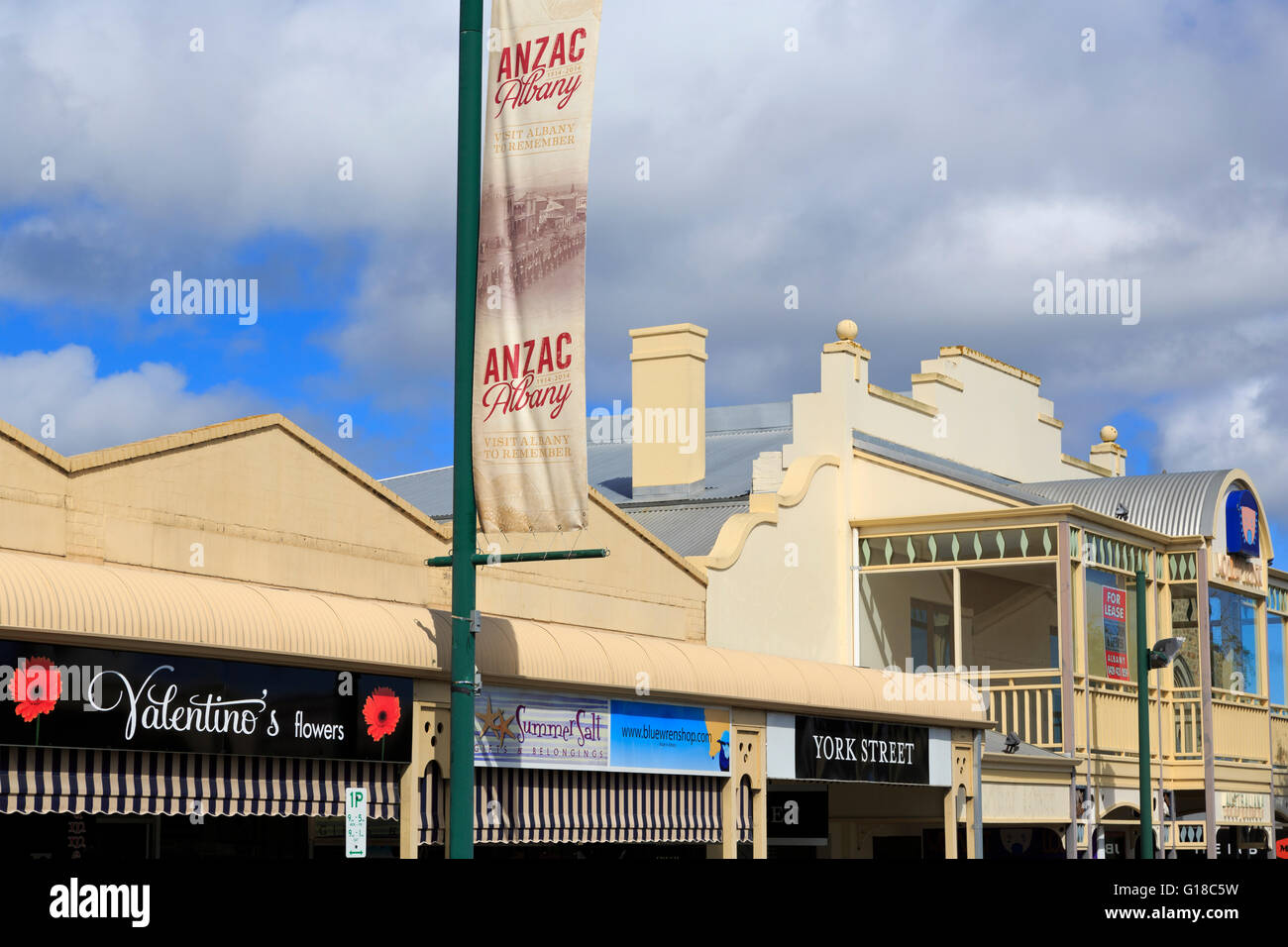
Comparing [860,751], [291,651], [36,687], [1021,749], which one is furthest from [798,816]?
[36,687]

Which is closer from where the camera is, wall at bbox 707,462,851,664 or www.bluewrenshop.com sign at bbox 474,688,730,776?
www.bluewrenshop.com sign at bbox 474,688,730,776

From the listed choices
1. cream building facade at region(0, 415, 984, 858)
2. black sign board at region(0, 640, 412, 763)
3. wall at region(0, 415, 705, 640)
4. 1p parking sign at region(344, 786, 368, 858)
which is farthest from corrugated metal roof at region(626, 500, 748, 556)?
1p parking sign at region(344, 786, 368, 858)

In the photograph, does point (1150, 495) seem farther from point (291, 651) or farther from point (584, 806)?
point (291, 651)

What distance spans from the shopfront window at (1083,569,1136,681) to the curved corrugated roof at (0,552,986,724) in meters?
8.22

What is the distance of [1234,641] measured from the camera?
106 feet

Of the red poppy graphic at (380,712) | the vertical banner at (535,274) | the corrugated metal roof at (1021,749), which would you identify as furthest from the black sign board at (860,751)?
the vertical banner at (535,274)

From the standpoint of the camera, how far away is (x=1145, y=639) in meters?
28.0

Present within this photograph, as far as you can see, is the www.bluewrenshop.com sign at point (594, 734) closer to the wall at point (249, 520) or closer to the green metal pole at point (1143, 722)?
the wall at point (249, 520)

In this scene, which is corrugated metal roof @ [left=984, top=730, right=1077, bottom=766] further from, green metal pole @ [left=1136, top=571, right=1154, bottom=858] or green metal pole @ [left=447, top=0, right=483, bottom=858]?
green metal pole @ [left=447, top=0, right=483, bottom=858]

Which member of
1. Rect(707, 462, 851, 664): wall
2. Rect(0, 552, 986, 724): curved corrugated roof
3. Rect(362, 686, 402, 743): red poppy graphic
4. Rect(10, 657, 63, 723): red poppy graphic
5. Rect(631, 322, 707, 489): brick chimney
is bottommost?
Answer: Rect(362, 686, 402, 743): red poppy graphic

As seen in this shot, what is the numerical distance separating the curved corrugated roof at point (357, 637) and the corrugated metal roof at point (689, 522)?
4943 millimetres

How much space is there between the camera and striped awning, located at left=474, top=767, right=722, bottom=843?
638 inches
